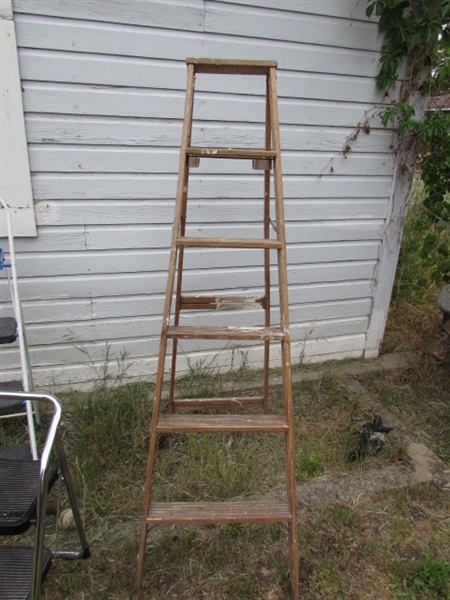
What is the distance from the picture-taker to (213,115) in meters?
2.69

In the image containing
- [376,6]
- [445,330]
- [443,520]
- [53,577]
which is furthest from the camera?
[445,330]

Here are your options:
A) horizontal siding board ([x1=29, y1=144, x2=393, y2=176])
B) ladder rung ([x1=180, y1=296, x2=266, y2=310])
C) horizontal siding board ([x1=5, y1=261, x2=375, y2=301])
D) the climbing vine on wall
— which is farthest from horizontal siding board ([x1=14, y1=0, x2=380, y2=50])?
ladder rung ([x1=180, y1=296, x2=266, y2=310])

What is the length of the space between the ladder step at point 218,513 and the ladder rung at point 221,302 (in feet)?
3.15

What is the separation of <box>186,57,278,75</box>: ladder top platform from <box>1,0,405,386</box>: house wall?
0.86 m

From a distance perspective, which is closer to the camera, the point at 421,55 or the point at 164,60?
the point at 164,60

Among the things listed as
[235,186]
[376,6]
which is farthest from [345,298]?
[376,6]

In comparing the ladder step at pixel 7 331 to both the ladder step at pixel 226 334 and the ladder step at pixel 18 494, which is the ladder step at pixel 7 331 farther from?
the ladder step at pixel 226 334

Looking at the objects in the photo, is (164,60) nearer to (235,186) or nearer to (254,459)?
(235,186)

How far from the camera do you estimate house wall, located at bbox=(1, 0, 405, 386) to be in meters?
2.43

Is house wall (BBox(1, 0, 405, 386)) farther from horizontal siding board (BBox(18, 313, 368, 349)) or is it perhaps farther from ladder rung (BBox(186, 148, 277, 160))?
ladder rung (BBox(186, 148, 277, 160))

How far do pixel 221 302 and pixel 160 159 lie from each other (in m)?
1.06

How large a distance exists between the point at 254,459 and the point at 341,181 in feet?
6.58

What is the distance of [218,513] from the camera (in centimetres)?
169

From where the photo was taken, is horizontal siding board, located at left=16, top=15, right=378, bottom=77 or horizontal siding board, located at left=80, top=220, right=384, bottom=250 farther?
horizontal siding board, located at left=80, top=220, right=384, bottom=250
